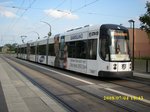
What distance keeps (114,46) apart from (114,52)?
1.12ft

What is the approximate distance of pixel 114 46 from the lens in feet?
52.5

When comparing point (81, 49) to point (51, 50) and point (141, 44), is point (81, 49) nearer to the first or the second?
point (51, 50)

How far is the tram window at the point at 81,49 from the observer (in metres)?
18.3

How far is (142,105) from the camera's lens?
9.33m

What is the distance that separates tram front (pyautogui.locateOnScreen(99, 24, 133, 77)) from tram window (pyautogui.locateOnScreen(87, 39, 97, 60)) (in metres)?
0.64

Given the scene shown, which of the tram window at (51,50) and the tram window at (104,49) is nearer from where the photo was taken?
the tram window at (104,49)

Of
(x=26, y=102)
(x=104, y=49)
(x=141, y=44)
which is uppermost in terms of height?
(x=141, y=44)

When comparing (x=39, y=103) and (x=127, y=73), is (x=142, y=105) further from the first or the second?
(x=127, y=73)

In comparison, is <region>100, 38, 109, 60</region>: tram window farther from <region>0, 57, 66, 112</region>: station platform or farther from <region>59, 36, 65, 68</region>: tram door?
<region>59, 36, 65, 68</region>: tram door

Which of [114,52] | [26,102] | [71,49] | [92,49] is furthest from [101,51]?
[26,102]

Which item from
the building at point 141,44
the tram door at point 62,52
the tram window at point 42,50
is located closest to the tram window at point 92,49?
the tram door at point 62,52

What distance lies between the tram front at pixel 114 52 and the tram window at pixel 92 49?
0.64 meters

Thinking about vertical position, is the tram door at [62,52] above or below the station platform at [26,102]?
above

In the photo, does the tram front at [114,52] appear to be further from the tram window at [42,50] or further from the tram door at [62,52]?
the tram window at [42,50]
